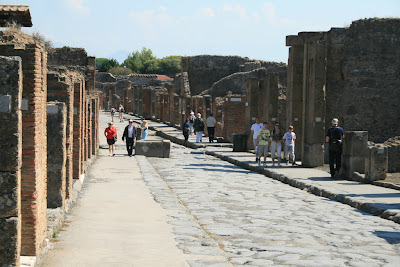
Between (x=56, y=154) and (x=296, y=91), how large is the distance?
12.6 meters

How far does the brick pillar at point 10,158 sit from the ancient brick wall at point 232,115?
24.7 m

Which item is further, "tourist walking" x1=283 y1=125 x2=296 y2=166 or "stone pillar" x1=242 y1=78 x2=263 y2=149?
"stone pillar" x1=242 y1=78 x2=263 y2=149

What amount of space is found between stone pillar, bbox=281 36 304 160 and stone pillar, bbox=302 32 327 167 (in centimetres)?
108

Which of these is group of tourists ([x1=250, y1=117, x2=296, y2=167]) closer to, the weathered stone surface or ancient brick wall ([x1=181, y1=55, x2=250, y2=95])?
the weathered stone surface

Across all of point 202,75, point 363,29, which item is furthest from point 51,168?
point 202,75

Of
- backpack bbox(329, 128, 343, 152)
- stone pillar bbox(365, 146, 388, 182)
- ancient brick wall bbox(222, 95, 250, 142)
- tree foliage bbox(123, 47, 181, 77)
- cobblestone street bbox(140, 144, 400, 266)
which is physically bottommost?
cobblestone street bbox(140, 144, 400, 266)

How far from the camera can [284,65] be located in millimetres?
43438

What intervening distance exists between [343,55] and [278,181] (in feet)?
22.6

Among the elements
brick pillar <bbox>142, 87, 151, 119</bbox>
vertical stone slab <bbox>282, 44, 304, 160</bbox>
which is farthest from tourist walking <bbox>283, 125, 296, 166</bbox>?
brick pillar <bbox>142, 87, 151, 119</bbox>

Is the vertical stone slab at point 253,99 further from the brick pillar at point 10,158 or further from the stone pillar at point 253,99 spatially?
the brick pillar at point 10,158

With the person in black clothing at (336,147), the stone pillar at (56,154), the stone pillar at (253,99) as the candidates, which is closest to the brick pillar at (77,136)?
the stone pillar at (56,154)

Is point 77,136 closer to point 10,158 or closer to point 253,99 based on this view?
point 10,158

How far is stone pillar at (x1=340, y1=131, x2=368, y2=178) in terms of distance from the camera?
1584 centimetres

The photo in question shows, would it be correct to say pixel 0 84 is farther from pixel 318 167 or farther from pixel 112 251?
pixel 318 167
